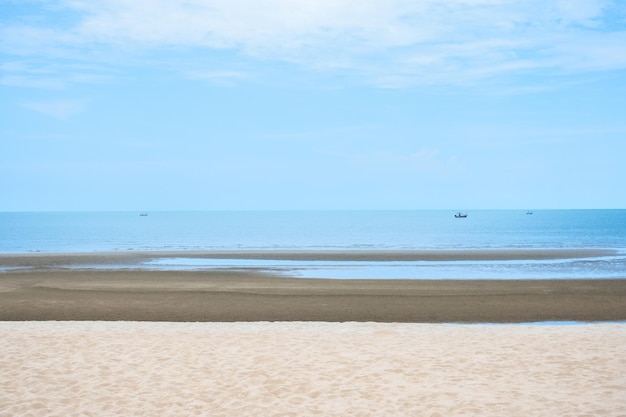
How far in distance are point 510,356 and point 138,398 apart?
7.01 m

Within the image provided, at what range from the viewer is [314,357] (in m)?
11.6

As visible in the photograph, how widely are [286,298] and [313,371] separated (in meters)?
12.0

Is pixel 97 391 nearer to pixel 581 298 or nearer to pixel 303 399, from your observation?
pixel 303 399

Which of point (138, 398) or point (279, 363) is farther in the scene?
point (279, 363)

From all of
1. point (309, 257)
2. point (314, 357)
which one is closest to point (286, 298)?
point (314, 357)

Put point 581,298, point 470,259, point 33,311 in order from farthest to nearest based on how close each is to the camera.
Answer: point 470,259
point 581,298
point 33,311

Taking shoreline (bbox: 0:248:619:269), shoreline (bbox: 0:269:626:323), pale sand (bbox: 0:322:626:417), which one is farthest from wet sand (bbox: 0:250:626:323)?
shoreline (bbox: 0:248:619:269)

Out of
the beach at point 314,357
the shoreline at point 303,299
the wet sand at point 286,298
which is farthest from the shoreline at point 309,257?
the beach at point 314,357

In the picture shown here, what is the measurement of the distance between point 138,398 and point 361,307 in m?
11.6

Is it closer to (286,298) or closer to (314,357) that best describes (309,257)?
(286,298)

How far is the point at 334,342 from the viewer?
1306cm

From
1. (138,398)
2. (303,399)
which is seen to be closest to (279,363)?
(303,399)

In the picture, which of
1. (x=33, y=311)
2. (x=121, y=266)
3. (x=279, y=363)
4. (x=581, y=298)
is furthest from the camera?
(x=121, y=266)

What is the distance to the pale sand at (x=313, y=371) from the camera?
8812 mm
